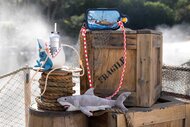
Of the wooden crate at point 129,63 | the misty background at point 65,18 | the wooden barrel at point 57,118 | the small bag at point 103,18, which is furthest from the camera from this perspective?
the misty background at point 65,18

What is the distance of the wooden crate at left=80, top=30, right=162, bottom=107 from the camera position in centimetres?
226

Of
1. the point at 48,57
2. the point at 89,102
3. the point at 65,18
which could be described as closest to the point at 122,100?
the point at 89,102

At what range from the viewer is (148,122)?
2.27 m

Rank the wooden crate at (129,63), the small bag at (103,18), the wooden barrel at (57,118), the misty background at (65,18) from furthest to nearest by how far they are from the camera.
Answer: the misty background at (65,18) < the small bag at (103,18) < the wooden crate at (129,63) < the wooden barrel at (57,118)

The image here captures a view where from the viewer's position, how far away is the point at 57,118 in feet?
7.08

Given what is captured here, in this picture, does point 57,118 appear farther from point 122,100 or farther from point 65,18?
point 65,18

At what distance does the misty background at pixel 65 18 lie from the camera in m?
→ 20.4

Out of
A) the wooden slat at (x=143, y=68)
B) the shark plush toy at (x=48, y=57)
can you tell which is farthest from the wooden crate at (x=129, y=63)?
the shark plush toy at (x=48, y=57)

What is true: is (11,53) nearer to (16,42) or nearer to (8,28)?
(16,42)

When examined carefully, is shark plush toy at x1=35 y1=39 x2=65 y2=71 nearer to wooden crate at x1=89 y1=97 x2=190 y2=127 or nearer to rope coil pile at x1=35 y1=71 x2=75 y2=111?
rope coil pile at x1=35 y1=71 x2=75 y2=111

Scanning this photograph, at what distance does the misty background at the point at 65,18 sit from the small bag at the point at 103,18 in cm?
1441

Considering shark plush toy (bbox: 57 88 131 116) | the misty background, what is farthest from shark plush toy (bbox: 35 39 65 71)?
the misty background

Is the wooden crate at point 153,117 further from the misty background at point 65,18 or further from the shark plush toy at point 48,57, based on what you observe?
the misty background at point 65,18

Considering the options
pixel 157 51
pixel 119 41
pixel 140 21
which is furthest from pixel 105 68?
pixel 140 21
